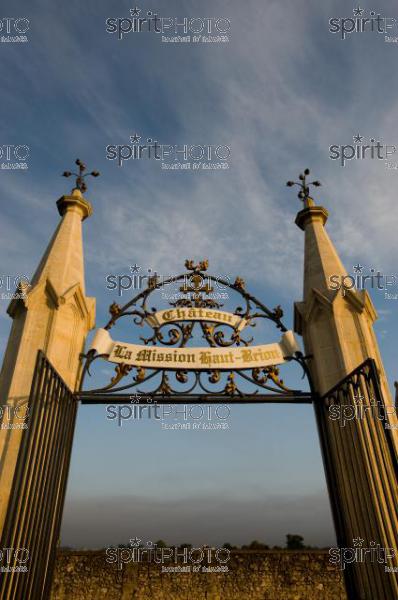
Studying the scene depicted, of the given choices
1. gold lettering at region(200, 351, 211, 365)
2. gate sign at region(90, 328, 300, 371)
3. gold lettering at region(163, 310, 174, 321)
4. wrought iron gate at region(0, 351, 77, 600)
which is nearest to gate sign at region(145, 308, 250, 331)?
gold lettering at region(163, 310, 174, 321)

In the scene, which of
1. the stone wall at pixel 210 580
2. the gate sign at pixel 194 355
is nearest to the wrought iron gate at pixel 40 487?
the gate sign at pixel 194 355

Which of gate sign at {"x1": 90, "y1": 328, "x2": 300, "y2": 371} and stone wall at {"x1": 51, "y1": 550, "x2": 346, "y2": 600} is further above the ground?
gate sign at {"x1": 90, "y1": 328, "x2": 300, "y2": 371}

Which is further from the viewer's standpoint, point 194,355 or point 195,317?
point 195,317

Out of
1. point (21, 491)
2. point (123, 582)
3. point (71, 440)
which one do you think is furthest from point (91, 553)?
point (21, 491)

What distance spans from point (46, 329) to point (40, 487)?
8.41ft

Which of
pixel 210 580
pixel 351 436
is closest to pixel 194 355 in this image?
pixel 351 436

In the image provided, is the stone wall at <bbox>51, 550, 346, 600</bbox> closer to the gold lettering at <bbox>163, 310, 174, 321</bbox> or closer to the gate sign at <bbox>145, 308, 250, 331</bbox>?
the gate sign at <bbox>145, 308, 250, 331</bbox>

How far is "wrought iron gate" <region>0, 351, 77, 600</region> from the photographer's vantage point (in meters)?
4.73

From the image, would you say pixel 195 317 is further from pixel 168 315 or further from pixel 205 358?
pixel 205 358

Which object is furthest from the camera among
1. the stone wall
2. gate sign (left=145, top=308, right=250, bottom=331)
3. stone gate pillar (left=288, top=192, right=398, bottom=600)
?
the stone wall

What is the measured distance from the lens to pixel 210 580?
57.5 feet

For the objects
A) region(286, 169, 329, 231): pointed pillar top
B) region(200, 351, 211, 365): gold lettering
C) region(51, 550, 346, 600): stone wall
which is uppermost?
region(286, 169, 329, 231): pointed pillar top

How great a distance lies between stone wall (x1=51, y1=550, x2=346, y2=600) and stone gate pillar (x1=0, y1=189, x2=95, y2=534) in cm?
1471

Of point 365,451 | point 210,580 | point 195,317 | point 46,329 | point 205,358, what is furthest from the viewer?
point 210,580
